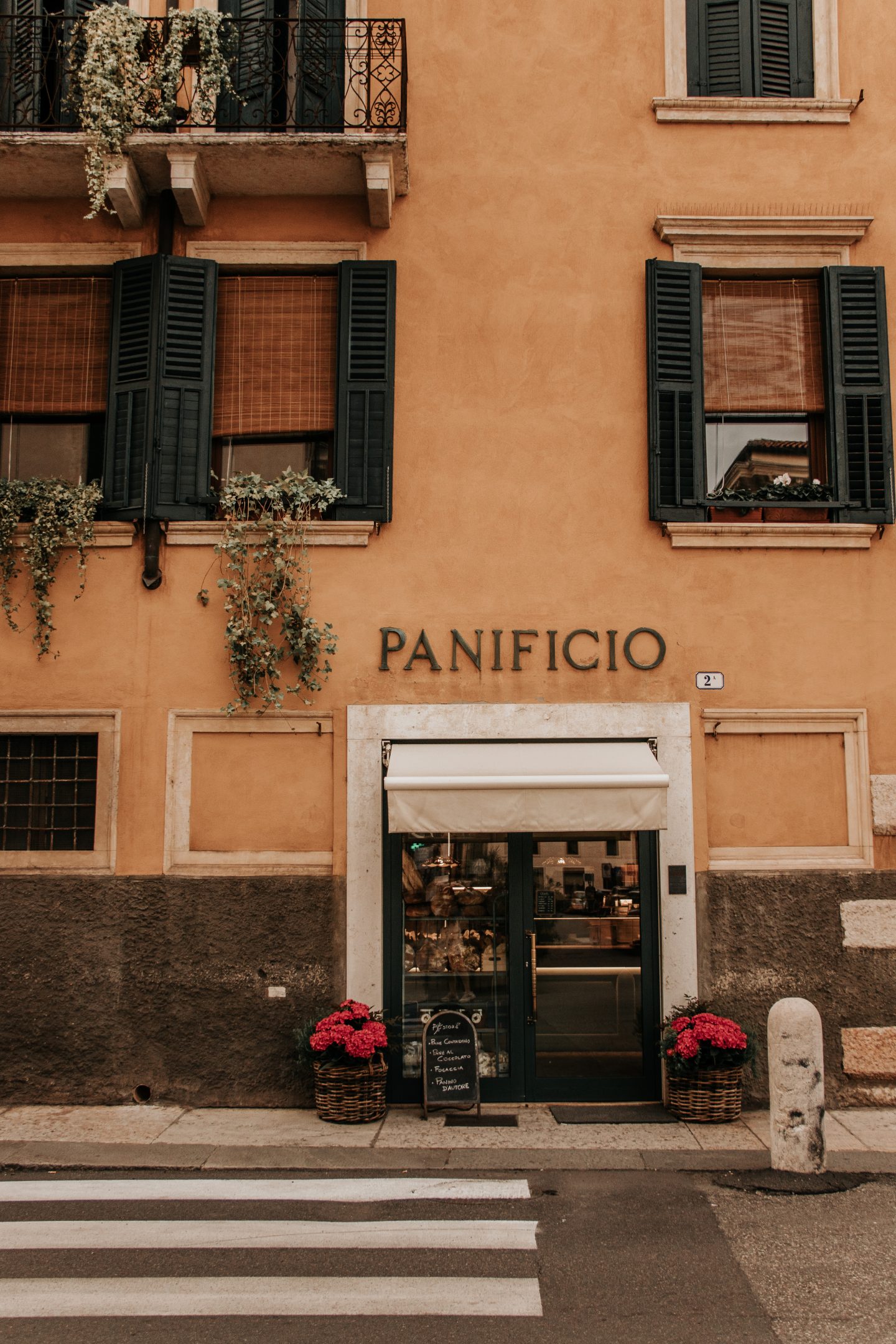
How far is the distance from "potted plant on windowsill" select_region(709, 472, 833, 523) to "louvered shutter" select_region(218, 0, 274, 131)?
15.9 ft

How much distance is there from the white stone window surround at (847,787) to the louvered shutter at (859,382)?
1850mm

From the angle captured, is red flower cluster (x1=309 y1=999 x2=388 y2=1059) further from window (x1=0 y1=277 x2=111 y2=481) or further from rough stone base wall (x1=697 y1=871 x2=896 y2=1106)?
window (x1=0 y1=277 x2=111 y2=481)

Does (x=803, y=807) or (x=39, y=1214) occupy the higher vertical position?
(x=803, y=807)

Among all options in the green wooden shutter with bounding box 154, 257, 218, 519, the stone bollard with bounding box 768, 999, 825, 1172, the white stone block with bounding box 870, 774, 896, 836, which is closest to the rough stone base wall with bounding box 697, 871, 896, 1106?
the white stone block with bounding box 870, 774, 896, 836

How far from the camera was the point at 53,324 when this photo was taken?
9.21 m

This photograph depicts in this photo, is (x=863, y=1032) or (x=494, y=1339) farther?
(x=863, y=1032)

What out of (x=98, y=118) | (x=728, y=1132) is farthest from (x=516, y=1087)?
(x=98, y=118)

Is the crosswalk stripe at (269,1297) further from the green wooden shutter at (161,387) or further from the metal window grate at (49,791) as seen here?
the green wooden shutter at (161,387)

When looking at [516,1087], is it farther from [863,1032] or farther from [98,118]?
[98,118]

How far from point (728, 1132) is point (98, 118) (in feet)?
29.3

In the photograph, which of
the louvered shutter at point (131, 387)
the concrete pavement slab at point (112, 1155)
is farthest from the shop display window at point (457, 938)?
the louvered shutter at point (131, 387)

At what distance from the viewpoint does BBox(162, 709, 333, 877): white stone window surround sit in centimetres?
854

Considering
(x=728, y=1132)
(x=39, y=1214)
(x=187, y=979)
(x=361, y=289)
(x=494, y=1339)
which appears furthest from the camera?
(x=361, y=289)

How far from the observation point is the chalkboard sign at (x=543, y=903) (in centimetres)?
856
